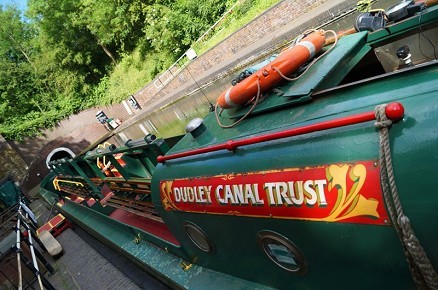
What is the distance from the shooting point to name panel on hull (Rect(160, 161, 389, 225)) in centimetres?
153

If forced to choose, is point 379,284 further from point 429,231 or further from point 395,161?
point 395,161

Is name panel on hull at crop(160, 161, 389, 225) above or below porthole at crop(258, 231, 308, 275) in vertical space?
above

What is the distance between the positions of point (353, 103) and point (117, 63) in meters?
35.1

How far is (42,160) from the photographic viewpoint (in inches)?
1044

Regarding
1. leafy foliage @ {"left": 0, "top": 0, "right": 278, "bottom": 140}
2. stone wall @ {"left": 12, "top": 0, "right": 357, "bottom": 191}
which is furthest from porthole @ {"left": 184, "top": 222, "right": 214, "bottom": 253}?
leafy foliage @ {"left": 0, "top": 0, "right": 278, "bottom": 140}

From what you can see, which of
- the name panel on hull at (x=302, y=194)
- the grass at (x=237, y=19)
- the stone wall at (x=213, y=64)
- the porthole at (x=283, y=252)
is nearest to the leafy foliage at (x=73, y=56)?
the stone wall at (x=213, y=64)

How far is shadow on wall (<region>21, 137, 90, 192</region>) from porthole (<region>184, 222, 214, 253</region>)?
2267 cm

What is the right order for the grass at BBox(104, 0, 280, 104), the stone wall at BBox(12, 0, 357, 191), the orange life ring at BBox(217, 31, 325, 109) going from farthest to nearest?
1. the grass at BBox(104, 0, 280, 104)
2. the stone wall at BBox(12, 0, 357, 191)
3. the orange life ring at BBox(217, 31, 325, 109)

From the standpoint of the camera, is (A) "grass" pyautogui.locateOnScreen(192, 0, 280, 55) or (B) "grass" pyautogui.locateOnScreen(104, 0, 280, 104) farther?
(B) "grass" pyautogui.locateOnScreen(104, 0, 280, 104)

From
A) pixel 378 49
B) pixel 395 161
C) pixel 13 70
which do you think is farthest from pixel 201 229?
pixel 13 70

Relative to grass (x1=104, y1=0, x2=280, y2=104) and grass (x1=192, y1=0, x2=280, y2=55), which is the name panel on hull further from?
grass (x1=104, y1=0, x2=280, y2=104)

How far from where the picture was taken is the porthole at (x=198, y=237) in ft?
9.96

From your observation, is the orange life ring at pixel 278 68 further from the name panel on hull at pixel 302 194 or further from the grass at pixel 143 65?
the grass at pixel 143 65

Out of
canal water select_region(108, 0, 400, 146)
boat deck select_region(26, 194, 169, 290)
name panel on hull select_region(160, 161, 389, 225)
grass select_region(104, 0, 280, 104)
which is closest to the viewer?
name panel on hull select_region(160, 161, 389, 225)
